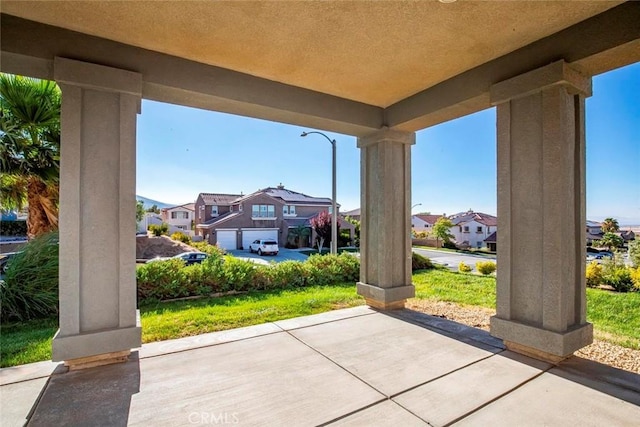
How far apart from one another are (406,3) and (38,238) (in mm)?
7100

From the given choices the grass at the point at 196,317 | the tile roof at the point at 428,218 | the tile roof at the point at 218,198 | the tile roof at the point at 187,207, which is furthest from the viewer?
the tile roof at the point at 428,218

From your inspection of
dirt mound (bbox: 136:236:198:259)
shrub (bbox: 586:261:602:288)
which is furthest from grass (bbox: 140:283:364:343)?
dirt mound (bbox: 136:236:198:259)

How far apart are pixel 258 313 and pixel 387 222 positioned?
2.70 metres

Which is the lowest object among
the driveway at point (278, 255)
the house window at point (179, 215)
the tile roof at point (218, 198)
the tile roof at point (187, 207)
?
the driveway at point (278, 255)

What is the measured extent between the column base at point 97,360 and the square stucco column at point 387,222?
3.47 m

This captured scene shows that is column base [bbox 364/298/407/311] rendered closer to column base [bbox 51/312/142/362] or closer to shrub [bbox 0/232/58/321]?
column base [bbox 51/312/142/362]

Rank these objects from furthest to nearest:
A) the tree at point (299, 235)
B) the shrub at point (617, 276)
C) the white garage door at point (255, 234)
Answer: the tree at point (299, 235)
the white garage door at point (255, 234)
the shrub at point (617, 276)

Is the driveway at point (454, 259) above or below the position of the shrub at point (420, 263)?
below

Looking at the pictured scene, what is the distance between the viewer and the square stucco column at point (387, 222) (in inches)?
192

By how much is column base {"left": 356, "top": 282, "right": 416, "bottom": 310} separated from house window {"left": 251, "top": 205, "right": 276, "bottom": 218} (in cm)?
2300

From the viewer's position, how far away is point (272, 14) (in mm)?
2660

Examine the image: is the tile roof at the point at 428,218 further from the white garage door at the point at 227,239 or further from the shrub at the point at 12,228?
the shrub at the point at 12,228

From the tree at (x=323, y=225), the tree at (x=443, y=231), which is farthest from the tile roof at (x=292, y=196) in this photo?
the tree at (x=443, y=231)

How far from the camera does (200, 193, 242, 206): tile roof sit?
29172 mm
